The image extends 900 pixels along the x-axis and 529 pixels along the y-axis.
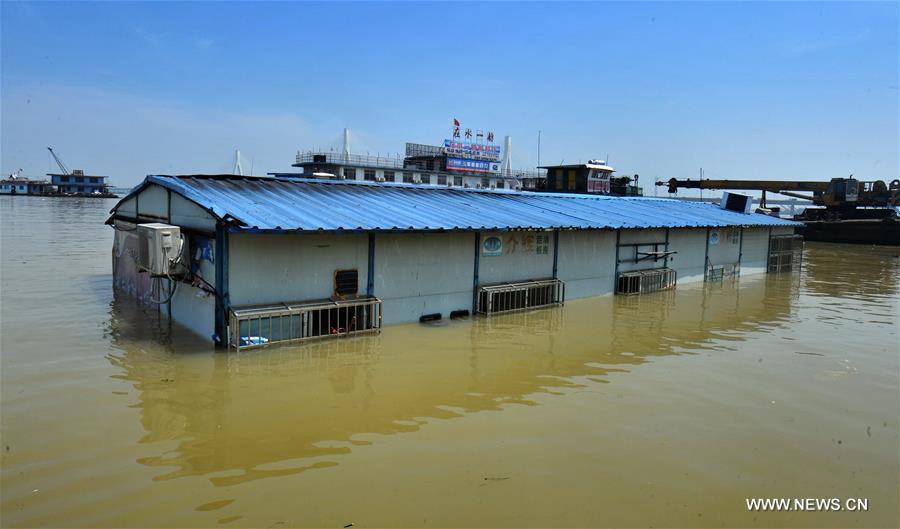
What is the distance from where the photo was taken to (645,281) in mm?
20156

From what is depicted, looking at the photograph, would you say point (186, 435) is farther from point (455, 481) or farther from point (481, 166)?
point (481, 166)

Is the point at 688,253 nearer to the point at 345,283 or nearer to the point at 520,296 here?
the point at 520,296

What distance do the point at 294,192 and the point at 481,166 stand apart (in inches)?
2593

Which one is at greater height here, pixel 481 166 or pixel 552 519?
pixel 481 166

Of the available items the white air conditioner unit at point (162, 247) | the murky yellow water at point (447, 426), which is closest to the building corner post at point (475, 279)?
the murky yellow water at point (447, 426)

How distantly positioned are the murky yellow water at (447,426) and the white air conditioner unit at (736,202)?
17226 millimetres

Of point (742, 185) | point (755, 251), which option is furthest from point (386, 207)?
point (742, 185)

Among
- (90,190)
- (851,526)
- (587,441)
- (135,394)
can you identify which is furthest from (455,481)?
(90,190)

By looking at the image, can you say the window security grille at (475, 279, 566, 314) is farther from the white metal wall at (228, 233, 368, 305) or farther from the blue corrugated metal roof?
the white metal wall at (228, 233, 368, 305)

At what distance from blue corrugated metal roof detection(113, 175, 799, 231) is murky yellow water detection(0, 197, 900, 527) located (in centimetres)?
264

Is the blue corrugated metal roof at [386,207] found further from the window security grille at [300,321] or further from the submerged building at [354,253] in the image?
A: the window security grille at [300,321]

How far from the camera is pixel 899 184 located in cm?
5269

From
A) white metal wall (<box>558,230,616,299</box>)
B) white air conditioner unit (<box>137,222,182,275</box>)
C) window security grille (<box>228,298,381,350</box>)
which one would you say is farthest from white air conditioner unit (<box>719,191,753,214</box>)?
white air conditioner unit (<box>137,222,182,275</box>)

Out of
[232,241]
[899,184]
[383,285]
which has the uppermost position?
[899,184]
